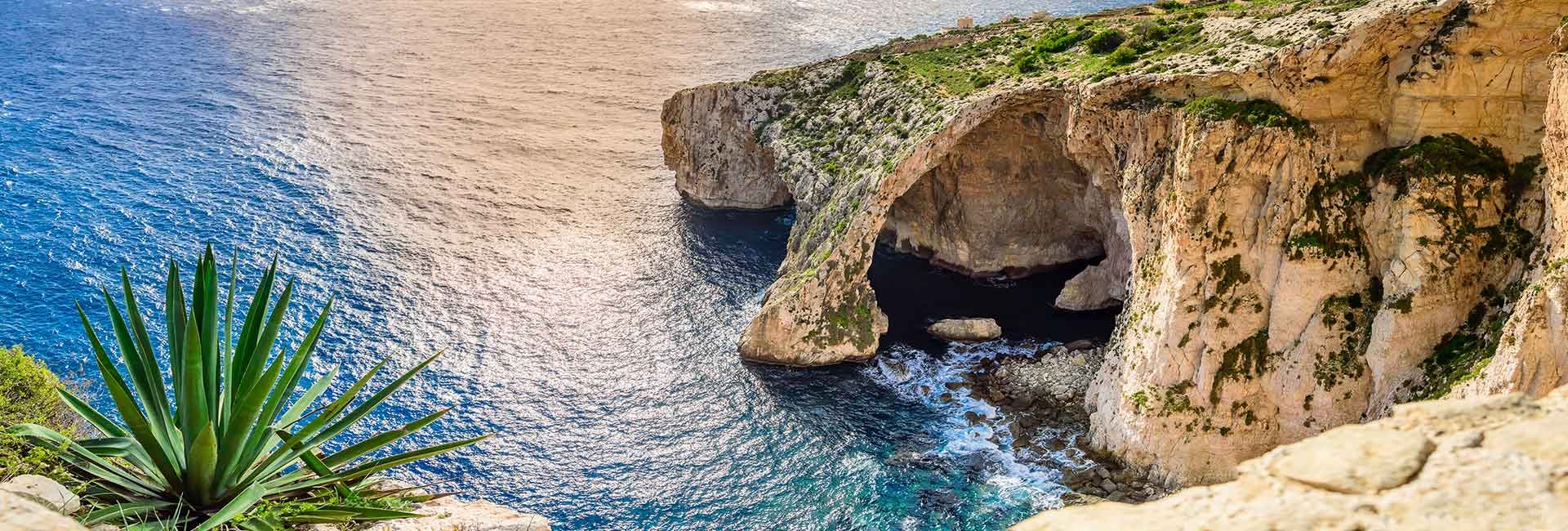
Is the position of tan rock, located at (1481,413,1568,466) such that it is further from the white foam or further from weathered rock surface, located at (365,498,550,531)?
the white foam

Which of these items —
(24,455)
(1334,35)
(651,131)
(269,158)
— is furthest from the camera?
(651,131)

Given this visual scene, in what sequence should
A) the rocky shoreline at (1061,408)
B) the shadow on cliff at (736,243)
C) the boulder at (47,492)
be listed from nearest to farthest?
the boulder at (47,492)
the rocky shoreline at (1061,408)
the shadow on cliff at (736,243)

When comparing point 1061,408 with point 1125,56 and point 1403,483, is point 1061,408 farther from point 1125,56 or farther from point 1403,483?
point 1403,483

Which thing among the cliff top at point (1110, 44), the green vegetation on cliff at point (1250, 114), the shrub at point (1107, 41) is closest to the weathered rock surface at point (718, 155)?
the cliff top at point (1110, 44)

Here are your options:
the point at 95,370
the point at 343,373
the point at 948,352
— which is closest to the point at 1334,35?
the point at 948,352

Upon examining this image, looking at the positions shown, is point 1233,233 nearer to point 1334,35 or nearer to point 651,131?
point 1334,35

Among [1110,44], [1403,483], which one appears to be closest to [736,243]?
[1110,44]

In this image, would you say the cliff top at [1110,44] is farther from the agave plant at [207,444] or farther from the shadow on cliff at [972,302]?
the agave plant at [207,444]

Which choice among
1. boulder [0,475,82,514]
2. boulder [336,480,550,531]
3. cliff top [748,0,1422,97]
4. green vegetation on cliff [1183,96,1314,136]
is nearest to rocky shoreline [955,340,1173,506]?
cliff top [748,0,1422,97]
